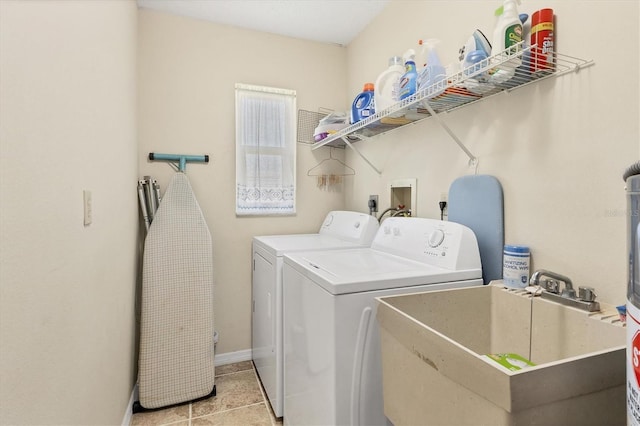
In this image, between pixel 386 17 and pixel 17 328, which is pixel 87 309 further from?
pixel 386 17

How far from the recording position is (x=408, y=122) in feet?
6.27

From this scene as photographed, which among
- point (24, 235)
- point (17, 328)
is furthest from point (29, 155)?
point (17, 328)

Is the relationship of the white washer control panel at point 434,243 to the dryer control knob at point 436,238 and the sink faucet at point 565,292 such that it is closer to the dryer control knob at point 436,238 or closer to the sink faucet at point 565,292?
the dryer control knob at point 436,238

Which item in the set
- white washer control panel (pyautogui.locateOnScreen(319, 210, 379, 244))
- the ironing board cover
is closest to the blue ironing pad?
white washer control panel (pyautogui.locateOnScreen(319, 210, 379, 244))

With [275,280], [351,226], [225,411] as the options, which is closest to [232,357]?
[225,411]

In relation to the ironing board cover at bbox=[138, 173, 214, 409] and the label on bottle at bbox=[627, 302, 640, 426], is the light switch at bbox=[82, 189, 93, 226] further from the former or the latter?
the label on bottle at bbox=[627, 302, 640, 426]

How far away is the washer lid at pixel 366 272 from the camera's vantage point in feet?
3.80

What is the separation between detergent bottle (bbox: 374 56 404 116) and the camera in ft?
5.54

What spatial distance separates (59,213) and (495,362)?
3.81 feet

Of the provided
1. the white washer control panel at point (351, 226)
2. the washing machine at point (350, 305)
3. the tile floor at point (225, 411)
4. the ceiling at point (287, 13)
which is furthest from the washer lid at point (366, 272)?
the ceiling at point (287, 13)

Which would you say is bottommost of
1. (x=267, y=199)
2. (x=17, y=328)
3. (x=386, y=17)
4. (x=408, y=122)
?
(x=17, y=328)

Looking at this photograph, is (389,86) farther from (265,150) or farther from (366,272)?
(265,150)

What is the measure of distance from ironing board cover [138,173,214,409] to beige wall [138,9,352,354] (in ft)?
0.89

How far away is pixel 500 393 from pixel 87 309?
4.20 feet
